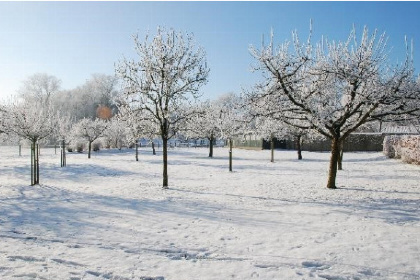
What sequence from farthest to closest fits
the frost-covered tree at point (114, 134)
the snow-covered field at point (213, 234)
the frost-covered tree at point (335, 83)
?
the frost-covered tree at point (114, 134) < the frost-covered tree at point (335, 83) < the snow-covered field at point (213, 234)

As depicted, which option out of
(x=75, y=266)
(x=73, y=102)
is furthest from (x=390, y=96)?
(x=73, y=102)

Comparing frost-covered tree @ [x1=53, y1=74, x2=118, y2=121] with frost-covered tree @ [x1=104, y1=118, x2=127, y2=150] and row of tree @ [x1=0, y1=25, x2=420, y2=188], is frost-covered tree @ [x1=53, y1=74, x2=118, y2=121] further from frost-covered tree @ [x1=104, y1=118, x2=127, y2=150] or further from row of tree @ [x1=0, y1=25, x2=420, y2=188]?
row of tree @ [x1=0, y1=25, x2=420, y2=188]

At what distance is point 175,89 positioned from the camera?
628 inches

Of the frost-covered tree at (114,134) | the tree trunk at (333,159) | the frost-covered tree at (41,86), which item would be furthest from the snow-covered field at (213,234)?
the frost-covered tree at (41,86)

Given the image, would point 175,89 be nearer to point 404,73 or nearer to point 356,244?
point 404,73

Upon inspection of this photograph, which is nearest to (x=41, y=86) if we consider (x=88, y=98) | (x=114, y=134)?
(x=88, y=98)

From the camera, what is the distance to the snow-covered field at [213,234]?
19.2ft

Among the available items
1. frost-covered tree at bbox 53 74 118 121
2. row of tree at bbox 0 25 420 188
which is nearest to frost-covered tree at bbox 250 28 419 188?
row of tree at bbox 0 25 420 188

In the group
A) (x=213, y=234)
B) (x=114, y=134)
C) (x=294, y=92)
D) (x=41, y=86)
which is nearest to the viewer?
(x=213, y=234)

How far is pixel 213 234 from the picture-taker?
8219mm

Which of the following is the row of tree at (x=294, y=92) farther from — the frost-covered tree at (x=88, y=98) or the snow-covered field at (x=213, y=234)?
the frost-covered tree at (x=88, y=98)

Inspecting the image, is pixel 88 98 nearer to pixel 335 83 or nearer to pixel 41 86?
pixel 41 86

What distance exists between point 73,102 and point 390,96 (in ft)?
288

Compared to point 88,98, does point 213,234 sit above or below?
below
